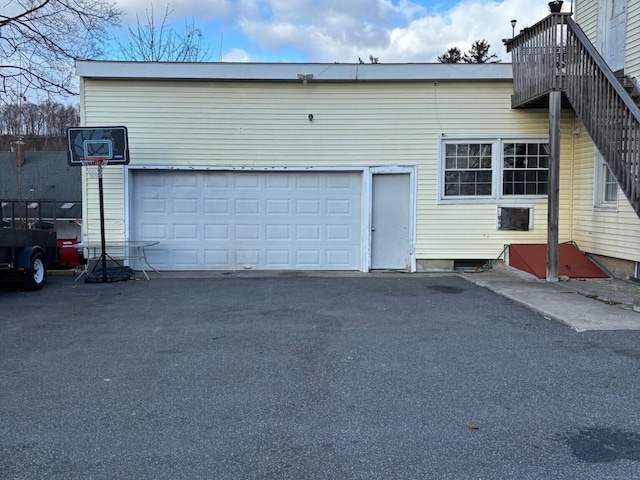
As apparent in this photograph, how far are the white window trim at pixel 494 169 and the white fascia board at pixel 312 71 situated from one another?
50.2 inches

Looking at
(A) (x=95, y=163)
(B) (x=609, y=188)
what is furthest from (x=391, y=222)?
(A) (x=95, y=163)

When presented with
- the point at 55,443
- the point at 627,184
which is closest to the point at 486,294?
the point at 627,184

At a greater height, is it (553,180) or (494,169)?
(494,169)

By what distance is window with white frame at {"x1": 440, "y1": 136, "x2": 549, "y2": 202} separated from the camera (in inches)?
491

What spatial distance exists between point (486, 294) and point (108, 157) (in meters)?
7.90

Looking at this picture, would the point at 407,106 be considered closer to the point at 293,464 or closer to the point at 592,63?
the point at 592,63

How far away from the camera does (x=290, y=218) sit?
42.0ft

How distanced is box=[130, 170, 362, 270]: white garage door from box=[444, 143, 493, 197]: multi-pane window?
2030 mm

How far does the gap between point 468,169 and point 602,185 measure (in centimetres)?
271

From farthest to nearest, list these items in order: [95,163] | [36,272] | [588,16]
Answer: [588,16]
[95,163]
[36,272]

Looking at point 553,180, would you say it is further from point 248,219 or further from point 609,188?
point 248,219

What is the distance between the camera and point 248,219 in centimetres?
1280

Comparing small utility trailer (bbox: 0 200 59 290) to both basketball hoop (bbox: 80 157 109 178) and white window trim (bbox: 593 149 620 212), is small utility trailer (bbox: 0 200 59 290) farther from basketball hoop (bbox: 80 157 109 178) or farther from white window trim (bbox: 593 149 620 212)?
white window trim (bbox: 593 149 620 212)


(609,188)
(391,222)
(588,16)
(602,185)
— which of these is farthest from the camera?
(391,222)
